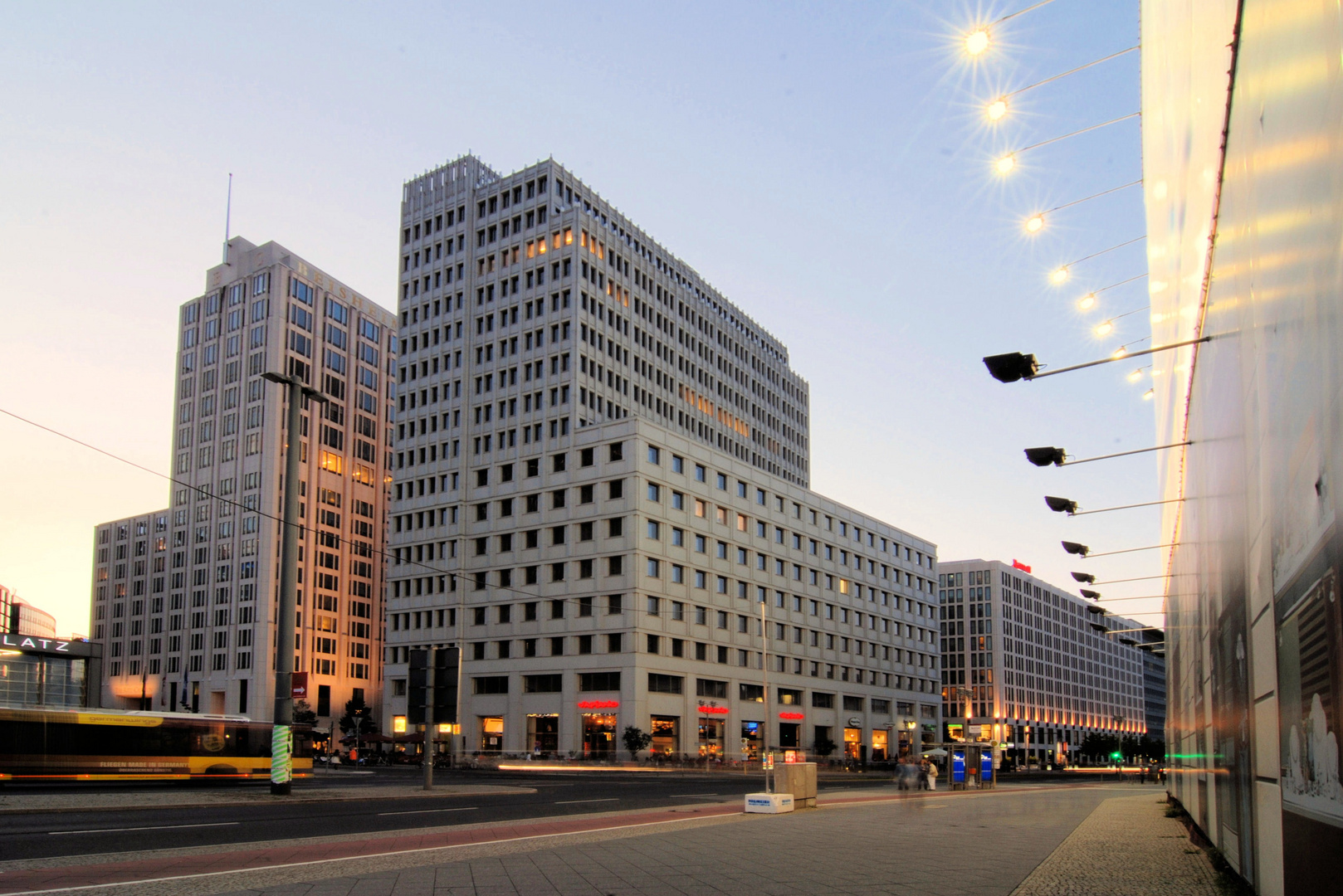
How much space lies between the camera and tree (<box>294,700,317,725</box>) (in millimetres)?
114000

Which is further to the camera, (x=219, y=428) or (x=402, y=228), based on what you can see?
(x=219, y=428)

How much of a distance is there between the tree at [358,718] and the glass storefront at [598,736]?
157 feet

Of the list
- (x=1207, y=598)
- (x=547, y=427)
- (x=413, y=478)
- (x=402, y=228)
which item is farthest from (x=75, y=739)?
(x=402, y=228)

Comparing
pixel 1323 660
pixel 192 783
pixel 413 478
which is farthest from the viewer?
pixel 413 478

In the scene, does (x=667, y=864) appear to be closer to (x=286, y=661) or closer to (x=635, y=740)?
(x=286, y=661)

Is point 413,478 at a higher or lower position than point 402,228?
lower

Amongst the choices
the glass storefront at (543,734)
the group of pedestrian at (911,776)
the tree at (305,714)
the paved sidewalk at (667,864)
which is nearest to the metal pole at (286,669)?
the paved sidewalk at (667,864)

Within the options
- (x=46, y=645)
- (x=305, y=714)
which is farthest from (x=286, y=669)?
(x=305, y=714)

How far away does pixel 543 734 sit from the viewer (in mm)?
81250

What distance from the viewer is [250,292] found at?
136m

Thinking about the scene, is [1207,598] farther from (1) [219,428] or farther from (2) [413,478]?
(1) [219,428]

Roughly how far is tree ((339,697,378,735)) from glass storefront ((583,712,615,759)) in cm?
4787

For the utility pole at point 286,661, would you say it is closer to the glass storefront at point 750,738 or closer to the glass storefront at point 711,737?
the glass storefront at point 711,737

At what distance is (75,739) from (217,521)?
106478mm
